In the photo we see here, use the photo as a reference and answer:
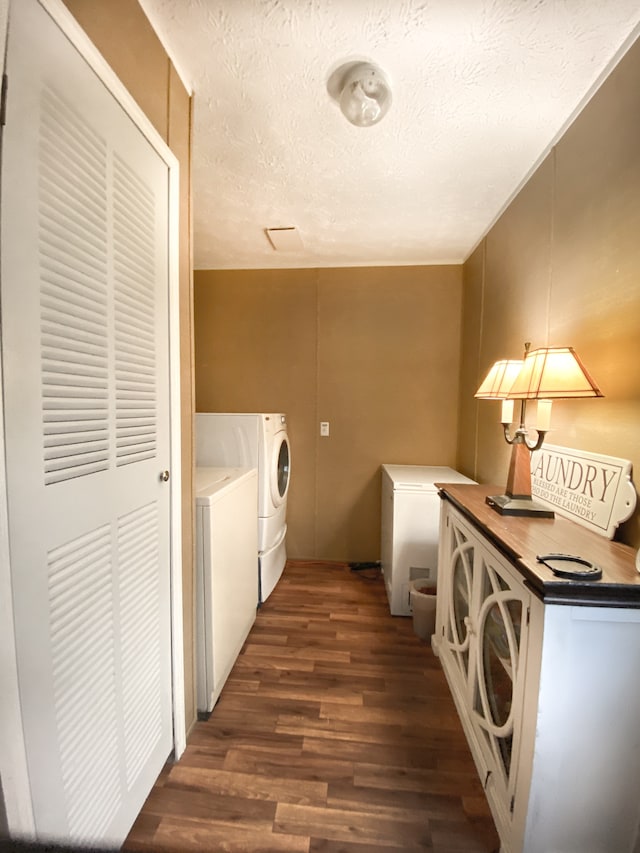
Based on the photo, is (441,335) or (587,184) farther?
(441,335)

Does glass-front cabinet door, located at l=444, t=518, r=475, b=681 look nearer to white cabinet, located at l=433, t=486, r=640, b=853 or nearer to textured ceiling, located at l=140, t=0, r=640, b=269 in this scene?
white cabinet, located at l=433, t=486, r=640, b=853

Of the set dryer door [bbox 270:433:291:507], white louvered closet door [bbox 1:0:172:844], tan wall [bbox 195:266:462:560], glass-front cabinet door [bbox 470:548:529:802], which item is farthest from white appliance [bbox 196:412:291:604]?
glass-front cabinet door [bbox 470:548:529:802]

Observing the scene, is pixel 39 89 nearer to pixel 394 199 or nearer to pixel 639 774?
pixel 394 199

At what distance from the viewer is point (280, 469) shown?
2.57 m

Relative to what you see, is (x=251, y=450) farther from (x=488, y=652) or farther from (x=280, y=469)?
(x=488, y=652)

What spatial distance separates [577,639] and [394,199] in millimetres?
2117

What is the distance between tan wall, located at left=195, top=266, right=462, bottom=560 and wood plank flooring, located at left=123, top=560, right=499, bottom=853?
3.80 ft

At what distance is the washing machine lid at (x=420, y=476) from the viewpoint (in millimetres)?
2105

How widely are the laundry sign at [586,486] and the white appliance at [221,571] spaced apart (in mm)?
1322

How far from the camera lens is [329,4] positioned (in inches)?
38.5

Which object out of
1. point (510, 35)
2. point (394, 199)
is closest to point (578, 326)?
point (510, 35)

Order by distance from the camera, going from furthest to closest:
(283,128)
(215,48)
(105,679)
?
(283,128) → (215,48) → (105,679)

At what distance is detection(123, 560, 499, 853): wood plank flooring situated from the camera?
1.02 meters

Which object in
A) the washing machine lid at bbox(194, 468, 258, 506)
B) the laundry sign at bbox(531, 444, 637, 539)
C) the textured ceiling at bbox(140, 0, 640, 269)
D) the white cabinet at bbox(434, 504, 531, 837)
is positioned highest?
the textured ceiling at bbox(140, 0, 640, 269)
